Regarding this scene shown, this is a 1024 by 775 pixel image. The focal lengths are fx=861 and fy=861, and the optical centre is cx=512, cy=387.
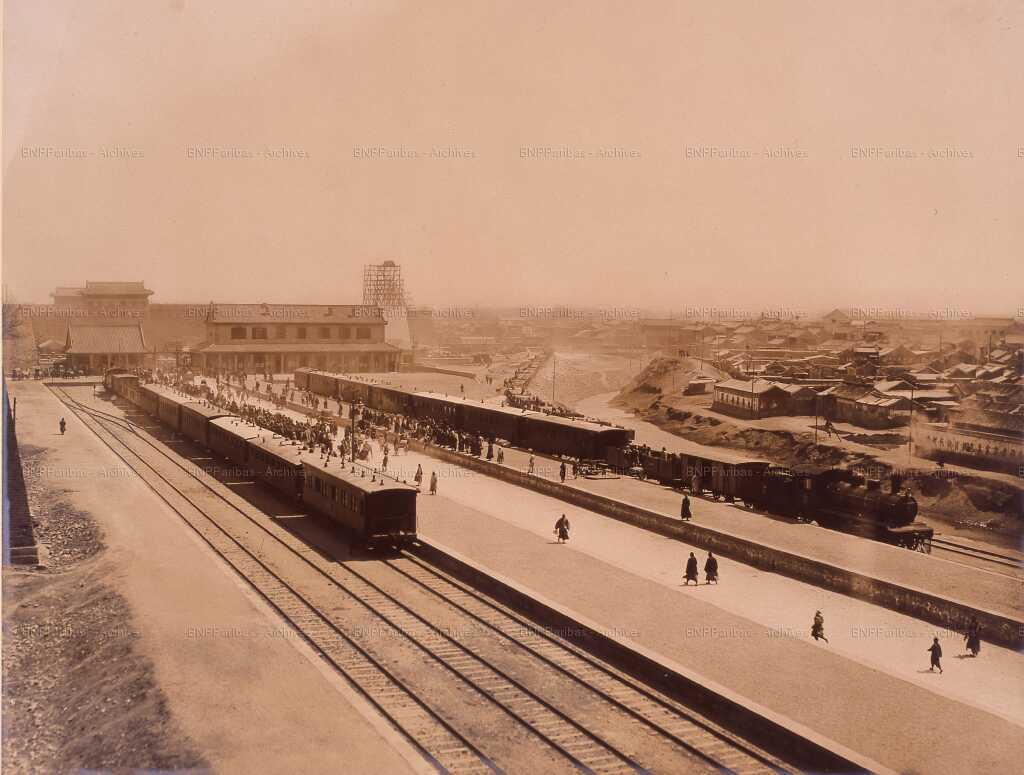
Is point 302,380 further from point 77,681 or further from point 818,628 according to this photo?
point 818,628

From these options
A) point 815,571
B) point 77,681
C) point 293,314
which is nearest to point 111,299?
point 293,314

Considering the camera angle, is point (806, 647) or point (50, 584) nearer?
point (806, 647)

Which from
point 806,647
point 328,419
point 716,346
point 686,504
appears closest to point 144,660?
point 806,647

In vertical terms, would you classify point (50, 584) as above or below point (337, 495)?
below

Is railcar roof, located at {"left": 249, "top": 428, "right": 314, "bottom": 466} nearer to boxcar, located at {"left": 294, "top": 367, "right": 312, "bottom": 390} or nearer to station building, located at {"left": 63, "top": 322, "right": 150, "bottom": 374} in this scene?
boxcar, located at {"left": 294, "top": 367, "right": 312, "bottom": 390}

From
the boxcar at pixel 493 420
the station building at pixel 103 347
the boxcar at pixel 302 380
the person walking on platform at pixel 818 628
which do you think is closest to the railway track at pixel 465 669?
the person walking on platform at pixel 818 628

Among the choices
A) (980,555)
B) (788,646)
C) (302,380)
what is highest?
(302,380)

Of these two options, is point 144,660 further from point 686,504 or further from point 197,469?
point 197,469

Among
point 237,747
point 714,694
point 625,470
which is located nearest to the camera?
point 237,747
